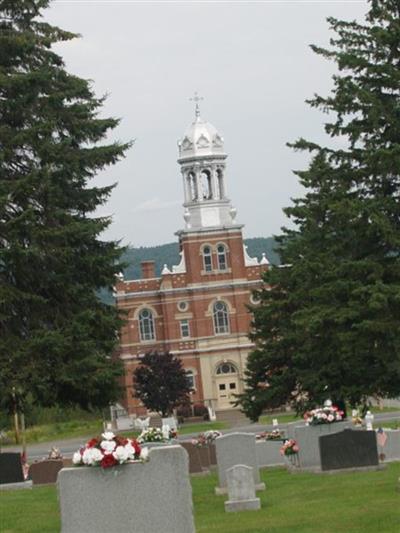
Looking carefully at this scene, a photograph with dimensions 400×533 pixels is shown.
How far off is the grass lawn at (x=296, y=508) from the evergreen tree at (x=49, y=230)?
22.4 ft

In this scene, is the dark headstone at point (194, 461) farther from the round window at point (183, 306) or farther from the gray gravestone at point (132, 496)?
the round window at point (183, 306)

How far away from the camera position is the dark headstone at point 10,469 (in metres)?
28.9

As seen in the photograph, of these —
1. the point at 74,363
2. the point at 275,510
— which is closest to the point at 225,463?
the point at 275,510

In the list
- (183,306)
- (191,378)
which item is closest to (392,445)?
(191,378)

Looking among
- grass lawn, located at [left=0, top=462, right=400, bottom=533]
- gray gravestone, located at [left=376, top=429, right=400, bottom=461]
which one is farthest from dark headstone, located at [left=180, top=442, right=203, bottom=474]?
gray gravestone, located at [left=376, top=429, right=400, bottom=461]

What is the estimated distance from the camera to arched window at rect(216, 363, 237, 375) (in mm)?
99250

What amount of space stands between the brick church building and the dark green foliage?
10.5m

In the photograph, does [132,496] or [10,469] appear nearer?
[132,496]

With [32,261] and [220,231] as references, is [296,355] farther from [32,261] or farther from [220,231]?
[220,231]

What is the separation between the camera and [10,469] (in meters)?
29.1

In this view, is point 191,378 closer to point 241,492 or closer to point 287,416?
point 287,416

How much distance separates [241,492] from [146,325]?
80799 millimetres

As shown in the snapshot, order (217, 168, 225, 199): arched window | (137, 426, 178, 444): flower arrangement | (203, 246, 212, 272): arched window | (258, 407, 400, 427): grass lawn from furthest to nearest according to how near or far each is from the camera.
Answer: (203, 246, 212, 272): arched window < (217, 168, 225, 199): arched window < (258, 407, 400, 427): grass lawn < (137, 426, 178, 444): flower arrangement

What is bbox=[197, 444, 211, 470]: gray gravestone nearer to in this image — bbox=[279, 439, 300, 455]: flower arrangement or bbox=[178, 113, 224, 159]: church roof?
bbox=[279, 439, 300, 455]: flower arrangement
